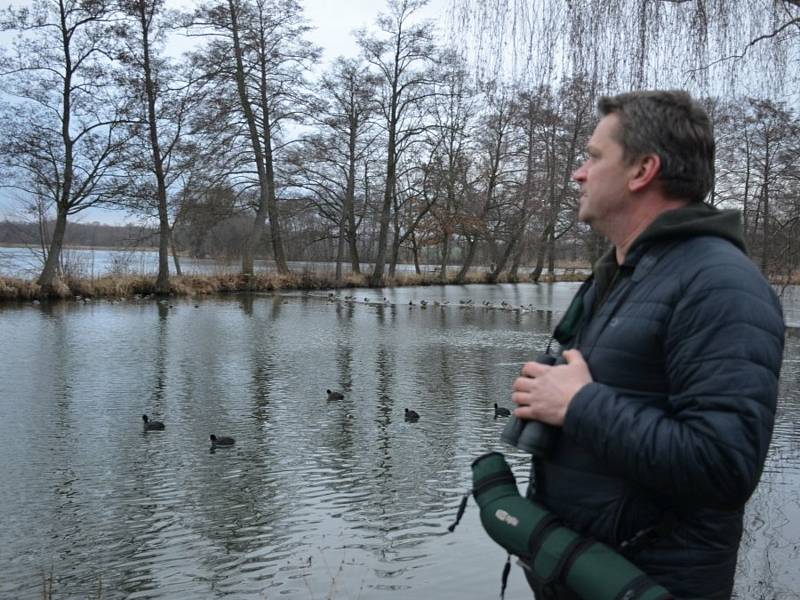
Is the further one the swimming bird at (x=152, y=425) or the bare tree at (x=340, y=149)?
the bare tree at (x=340, y=149)

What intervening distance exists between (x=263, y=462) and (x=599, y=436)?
6065 millimetres

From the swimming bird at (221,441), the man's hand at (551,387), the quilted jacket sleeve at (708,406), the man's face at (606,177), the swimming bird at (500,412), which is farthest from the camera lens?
the swimming bird at (500,412)

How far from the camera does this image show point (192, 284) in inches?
1147

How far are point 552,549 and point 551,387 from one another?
1.14ft

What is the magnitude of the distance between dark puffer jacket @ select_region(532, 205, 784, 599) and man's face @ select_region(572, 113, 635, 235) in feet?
0.37

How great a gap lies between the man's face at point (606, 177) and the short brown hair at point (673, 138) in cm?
2

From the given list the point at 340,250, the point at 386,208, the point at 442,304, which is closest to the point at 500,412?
the point at 442,304

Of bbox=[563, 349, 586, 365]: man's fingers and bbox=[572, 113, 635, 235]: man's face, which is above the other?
bbox=[572, 113, 635, 235]: man's face

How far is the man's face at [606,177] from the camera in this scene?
5.36 ft

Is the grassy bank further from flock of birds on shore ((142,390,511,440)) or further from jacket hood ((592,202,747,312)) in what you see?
jacket hood ((592,202,747,312))

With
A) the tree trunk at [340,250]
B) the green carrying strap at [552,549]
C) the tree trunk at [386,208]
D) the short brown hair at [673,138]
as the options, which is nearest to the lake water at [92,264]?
the tree trunk at [340,250]

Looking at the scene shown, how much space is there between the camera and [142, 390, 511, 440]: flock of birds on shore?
758cm

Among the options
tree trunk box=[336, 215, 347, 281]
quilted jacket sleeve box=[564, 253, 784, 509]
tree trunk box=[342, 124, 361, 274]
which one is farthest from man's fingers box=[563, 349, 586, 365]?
tree trunk box=[342, 124, 361, 274]

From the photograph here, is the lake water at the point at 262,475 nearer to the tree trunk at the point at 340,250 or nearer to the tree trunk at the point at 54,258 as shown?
the tree trunk at the point at 54,258
